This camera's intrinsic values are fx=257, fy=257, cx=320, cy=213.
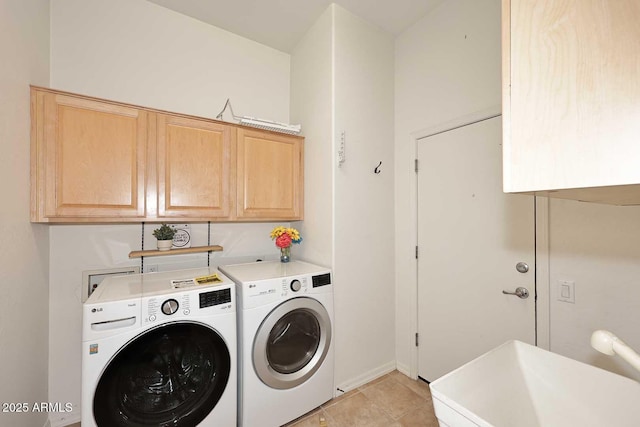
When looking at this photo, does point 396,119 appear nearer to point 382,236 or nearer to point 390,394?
point 382,236


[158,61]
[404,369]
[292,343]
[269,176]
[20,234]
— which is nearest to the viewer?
[20,234]

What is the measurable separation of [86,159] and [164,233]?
632mm

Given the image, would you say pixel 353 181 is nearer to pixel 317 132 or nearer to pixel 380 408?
pixel 317 132

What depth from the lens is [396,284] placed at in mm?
2309

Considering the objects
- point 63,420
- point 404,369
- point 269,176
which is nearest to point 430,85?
point 269,176

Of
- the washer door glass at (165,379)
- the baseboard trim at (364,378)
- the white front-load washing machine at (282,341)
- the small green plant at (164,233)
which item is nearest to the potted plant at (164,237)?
the small green plant at (164,233)

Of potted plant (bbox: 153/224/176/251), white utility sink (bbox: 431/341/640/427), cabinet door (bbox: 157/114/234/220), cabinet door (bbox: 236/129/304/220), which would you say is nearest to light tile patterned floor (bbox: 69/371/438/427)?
white utility sink (bbox: 431/341/640/427)

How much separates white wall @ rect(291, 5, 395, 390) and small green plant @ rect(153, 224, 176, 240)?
3.41 ft

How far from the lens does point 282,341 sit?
1702 millimetres

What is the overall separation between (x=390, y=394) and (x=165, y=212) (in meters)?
2.10

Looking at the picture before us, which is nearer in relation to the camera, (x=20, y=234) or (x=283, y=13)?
(x=20, y=234)

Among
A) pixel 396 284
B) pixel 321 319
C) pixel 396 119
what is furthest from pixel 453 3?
pixel 321 319

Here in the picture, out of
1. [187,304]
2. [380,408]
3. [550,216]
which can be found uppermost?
[550,216]

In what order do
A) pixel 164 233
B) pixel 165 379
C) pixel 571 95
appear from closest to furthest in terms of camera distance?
pixel 571 95 < pixel 165 379 < pixel 164 233
